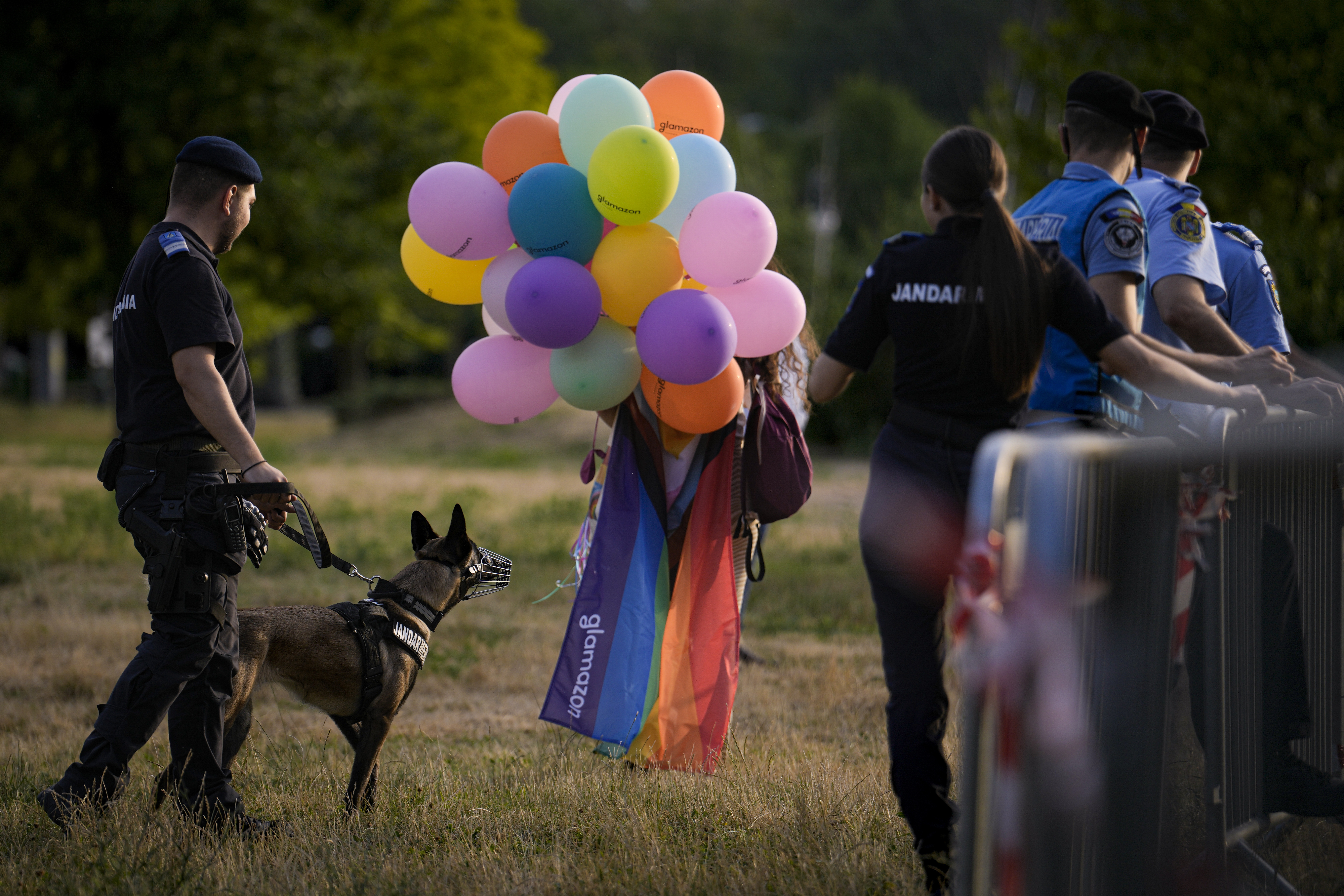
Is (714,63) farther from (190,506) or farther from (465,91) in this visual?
(190,506)

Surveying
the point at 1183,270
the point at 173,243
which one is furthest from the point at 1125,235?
the point at 173,243

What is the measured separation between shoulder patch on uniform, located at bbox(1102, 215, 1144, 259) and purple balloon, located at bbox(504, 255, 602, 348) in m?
1.77

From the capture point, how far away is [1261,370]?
10.9ft

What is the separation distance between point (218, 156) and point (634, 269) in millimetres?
1477

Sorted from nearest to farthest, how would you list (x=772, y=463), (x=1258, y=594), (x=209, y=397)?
(x=1258, y=594)
(x=209, y=397)
(x=772, y=463)

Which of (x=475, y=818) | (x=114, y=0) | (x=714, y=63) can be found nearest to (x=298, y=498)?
(x=475, y=818)

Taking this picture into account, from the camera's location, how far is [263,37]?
59.3ft

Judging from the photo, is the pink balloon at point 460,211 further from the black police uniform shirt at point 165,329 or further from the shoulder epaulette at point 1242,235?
the shoulder epaulette at point 1242,235

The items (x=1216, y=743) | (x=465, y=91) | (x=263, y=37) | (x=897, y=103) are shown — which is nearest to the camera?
(x=1216, y=743)

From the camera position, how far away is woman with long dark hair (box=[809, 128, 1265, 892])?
2961 millimetres

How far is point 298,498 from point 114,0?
1609 centimetres

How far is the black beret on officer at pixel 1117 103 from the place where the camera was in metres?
3.65

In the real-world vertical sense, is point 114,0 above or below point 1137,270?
above

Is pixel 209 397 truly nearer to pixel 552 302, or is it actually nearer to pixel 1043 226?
pixel 552 302
